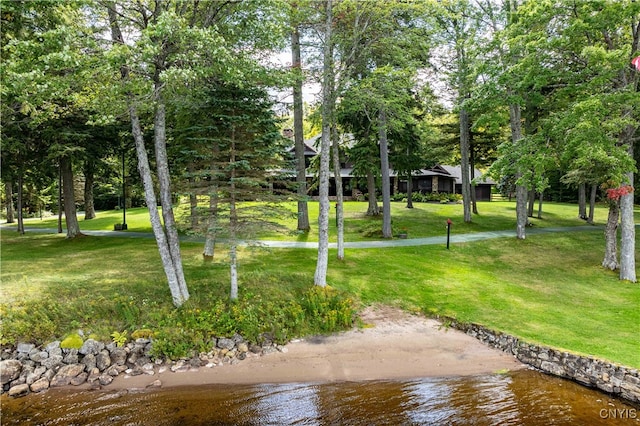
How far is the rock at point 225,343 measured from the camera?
9.27 metres

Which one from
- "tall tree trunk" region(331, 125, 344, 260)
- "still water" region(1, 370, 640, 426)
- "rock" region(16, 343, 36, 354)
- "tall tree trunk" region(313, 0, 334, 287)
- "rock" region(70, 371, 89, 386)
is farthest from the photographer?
"tall tree trunk" region(331, 125, 344, 260)

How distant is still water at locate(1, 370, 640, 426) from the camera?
6750 millimetres

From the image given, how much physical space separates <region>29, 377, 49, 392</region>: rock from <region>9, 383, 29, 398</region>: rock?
92 millimetres

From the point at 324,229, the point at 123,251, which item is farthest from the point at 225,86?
the point at 123,251

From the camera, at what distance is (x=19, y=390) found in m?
7.68

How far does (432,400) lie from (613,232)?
12.2 metres

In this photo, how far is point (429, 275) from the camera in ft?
44.6

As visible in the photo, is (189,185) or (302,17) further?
(302,17)

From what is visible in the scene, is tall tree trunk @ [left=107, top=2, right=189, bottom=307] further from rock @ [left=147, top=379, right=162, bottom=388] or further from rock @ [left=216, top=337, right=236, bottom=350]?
rock @ [left=147, top=379, right=162, bottom=388]

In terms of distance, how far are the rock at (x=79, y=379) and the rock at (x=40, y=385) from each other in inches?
18.5

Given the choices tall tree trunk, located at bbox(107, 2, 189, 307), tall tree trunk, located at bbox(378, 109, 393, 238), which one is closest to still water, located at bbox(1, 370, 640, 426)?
tall tree trunk, located at bbox(107, 2, 189, 307)

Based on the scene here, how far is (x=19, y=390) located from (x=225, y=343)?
4170 millimetres

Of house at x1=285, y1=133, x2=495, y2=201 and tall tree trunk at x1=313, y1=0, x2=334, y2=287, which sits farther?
house at x1=285, y1=133, x2=495, y2=201

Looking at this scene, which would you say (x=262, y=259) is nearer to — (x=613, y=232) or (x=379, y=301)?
(x=379, y=301)
